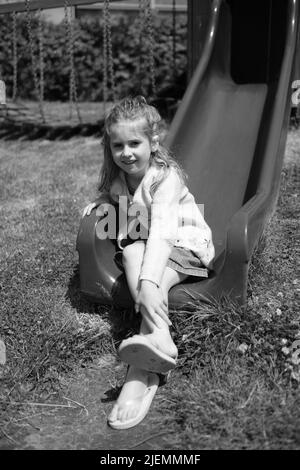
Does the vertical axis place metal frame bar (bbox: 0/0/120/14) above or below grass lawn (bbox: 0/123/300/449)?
above

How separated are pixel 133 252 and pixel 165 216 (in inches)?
8.8

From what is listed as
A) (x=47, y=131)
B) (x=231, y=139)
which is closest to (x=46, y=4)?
(x=47, y=131)

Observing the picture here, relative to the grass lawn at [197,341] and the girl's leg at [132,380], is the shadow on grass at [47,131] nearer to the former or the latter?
the grass lawn at [197,341]

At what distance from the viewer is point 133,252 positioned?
2721mm

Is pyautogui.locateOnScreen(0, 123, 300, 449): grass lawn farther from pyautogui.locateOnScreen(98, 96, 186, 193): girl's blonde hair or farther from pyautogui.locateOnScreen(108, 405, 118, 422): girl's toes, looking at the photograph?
pyautogui.locateOnScreen(98, 96, 186, 193): girl's blonde hair

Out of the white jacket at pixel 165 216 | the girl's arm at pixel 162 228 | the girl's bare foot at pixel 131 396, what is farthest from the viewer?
the white jacket at pixel 165 216

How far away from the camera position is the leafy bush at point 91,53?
987 centimetres

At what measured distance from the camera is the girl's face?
277 cm

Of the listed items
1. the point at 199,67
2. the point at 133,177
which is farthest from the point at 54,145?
the point at 133,177

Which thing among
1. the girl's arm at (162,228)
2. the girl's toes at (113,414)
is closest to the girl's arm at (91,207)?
the girl's arm at (162,228)

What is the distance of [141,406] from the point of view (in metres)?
2.35

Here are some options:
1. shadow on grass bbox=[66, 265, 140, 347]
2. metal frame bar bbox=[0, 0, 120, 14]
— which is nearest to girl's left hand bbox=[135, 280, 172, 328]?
shadow on grass bbox=[66, 265, 140, 347]

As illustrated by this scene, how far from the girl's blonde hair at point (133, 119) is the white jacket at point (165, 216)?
3cm

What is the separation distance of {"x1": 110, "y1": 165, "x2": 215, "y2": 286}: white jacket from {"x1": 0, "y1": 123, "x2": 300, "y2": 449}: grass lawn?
338mm
